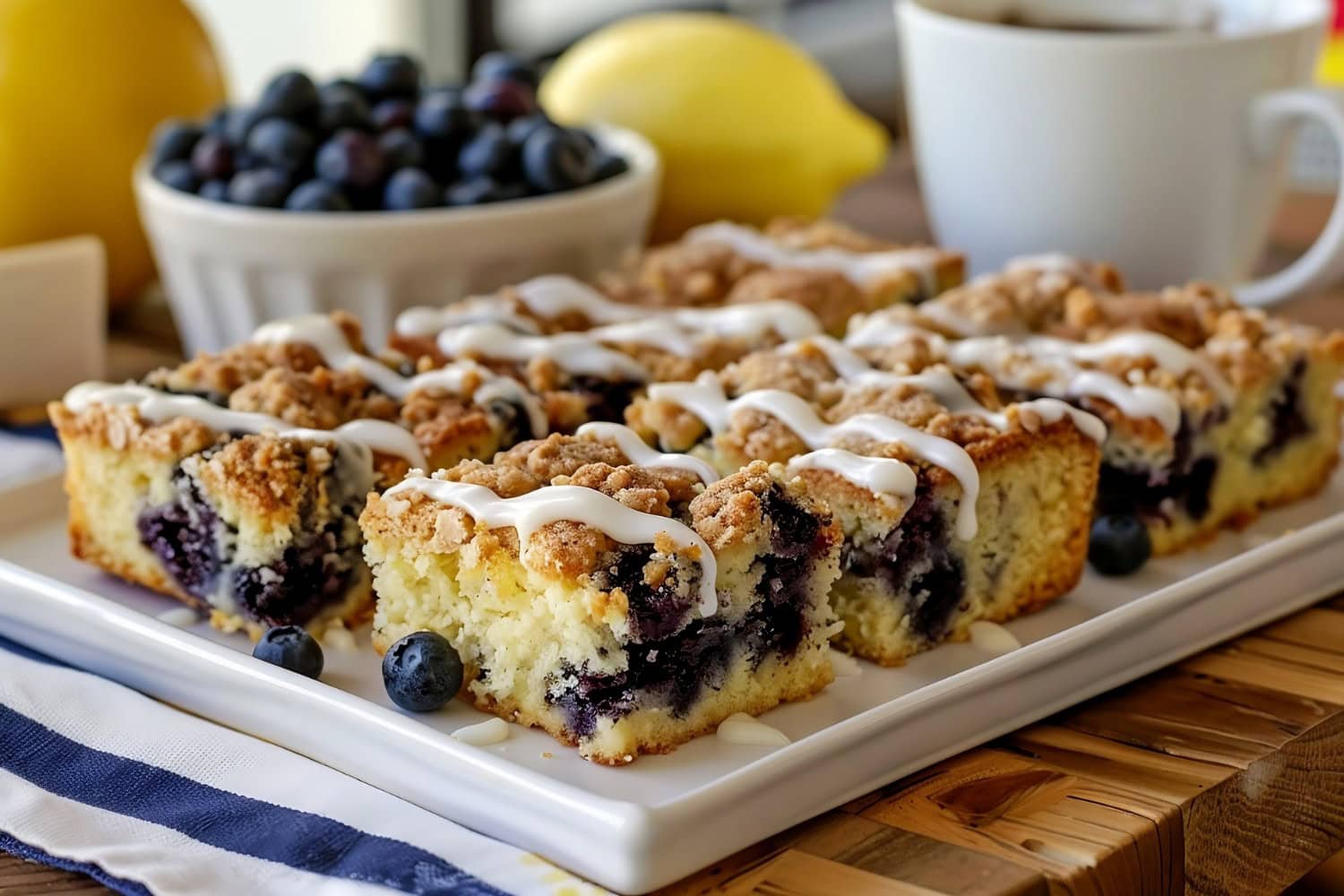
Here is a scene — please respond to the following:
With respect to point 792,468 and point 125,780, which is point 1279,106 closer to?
point 792,468

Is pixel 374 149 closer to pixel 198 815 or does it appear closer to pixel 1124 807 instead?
pixel 198 815

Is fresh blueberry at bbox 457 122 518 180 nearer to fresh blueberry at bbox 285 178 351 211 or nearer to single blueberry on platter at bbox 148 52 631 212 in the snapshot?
single blueberry on platter at bbox 148 52 631 212

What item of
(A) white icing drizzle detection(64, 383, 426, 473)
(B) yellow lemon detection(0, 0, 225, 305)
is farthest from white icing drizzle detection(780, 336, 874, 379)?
(B) yellow lemon detection(0, 0, 225, 305)

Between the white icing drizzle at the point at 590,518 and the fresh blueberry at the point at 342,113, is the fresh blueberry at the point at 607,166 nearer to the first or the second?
the fresh blueberry at the point at 342,113

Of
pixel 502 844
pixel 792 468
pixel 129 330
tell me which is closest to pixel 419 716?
pixel 502 844

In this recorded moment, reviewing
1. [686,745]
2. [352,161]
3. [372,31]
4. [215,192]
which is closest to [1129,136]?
[352,161]

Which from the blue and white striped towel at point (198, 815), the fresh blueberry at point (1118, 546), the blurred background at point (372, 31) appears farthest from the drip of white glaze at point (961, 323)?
the blurred background at point (372, 31)
